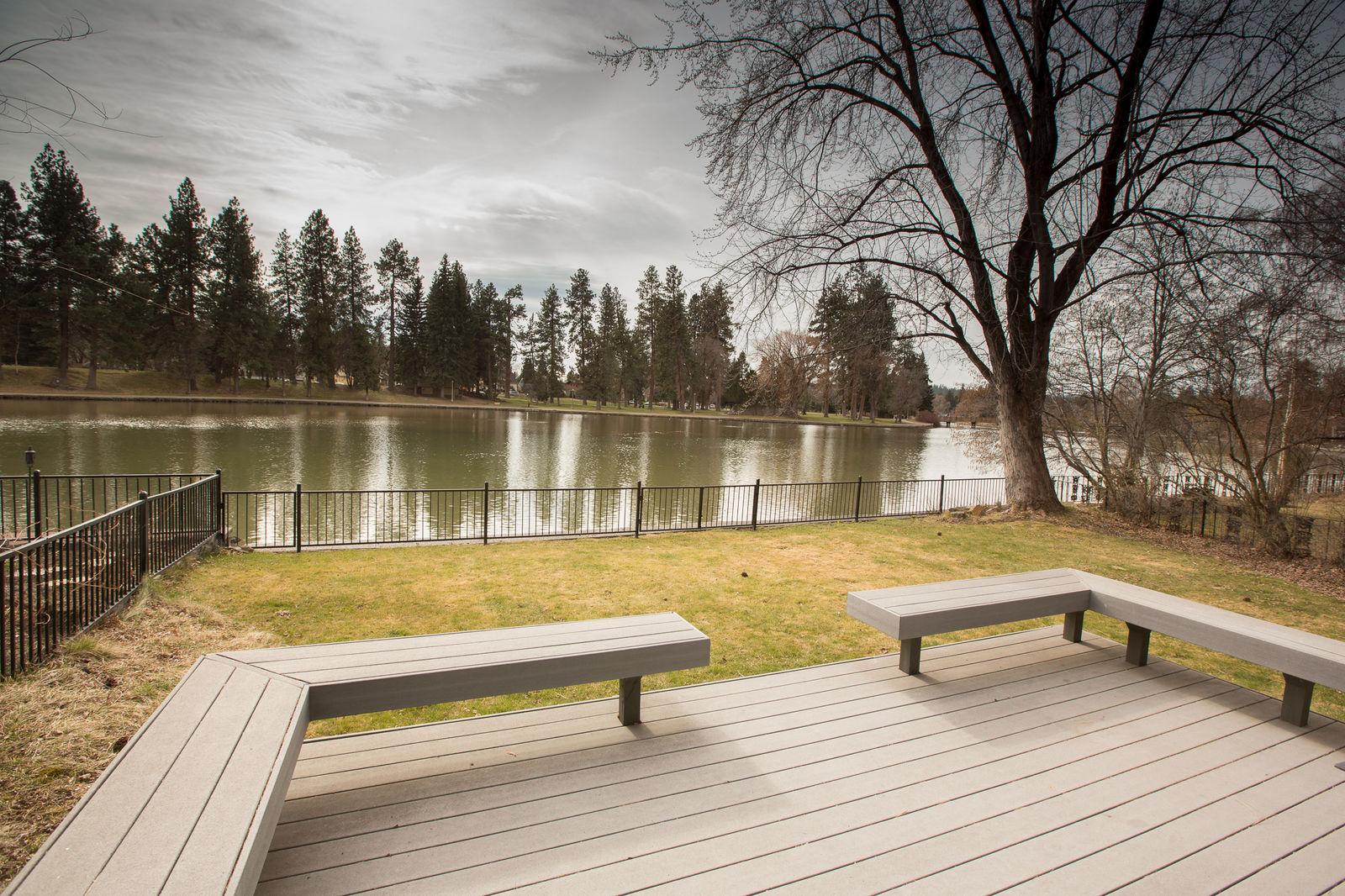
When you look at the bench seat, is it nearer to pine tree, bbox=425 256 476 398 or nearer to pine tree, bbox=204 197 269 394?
pine tree, bbox=204 197 269 394

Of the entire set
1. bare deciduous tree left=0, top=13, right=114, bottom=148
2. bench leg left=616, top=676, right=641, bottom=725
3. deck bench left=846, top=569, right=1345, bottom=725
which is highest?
bare deciduous tree left=0, top=13, right=114, bottom=148

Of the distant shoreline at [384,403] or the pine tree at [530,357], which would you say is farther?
the pine tree at [530,357]

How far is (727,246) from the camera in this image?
8.76 metres

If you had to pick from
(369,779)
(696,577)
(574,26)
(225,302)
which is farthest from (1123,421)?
(225,302)

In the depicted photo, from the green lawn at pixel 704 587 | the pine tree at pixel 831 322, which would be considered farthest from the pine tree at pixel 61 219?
the pine tree at pixel 831 322

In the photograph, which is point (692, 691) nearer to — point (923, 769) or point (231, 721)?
point (923, 769)

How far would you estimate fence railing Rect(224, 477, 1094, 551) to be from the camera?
420 inches

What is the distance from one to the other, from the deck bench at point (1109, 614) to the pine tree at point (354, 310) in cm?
5957

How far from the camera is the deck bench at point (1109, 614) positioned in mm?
3266

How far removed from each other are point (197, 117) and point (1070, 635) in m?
7.29

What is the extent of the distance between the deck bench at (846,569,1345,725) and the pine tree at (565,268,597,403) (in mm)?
65831

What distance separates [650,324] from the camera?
227 feet

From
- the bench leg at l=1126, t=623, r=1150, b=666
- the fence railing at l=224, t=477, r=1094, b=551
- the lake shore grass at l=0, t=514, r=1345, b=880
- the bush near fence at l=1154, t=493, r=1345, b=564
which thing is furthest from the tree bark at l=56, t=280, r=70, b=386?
the bush near fence at l=1154, t=493, r=1345, b=564

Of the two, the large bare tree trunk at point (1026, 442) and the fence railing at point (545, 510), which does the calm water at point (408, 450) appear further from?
the large bare tree trunk at point (1026, 442)
